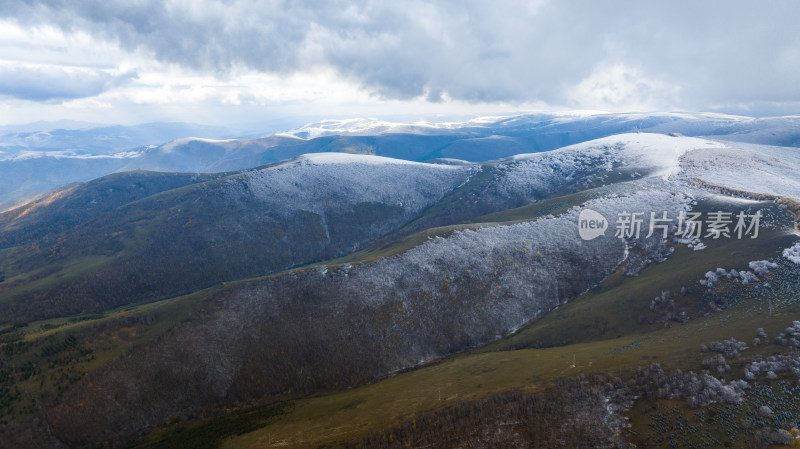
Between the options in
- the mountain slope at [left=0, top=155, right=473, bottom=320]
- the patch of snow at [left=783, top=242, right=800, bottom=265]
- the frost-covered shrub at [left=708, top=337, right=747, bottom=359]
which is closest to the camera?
the frost-covered shrub at [left=708, top=337, right=747, bottom=359]

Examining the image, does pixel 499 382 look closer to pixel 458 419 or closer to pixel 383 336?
pixel 458 419

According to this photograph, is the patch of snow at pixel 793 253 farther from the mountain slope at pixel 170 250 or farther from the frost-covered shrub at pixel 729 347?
the mountain slope at pixel 170 250

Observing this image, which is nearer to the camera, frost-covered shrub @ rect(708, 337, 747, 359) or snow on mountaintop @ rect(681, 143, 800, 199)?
frost-covered shrub @ rect(708, 337, 747, 359)

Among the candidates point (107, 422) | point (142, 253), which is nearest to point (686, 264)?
point (107, 422)

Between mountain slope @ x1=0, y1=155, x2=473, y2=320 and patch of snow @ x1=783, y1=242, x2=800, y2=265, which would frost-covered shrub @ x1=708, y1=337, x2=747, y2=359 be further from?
mountain slope @ x1=0, y1=155, x2=473, y2=320

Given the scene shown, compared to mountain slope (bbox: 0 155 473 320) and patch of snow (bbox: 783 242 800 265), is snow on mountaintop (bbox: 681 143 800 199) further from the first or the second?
mountain slope (bbox: 0 155 473 320)

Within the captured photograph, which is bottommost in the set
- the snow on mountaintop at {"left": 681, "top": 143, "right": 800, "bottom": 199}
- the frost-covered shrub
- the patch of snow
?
the frost-covered shrub

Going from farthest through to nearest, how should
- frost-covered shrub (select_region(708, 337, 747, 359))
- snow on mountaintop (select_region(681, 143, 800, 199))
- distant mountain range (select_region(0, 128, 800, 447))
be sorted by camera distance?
snow on mountaintop (select_region(681, 143, 800, 199)) < distant mountain range (select_region(0, 128, 800, 447)) < frost-covered shrub (select_region(708, 337, 747, 359))

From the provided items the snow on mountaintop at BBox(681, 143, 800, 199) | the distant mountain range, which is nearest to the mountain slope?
the distant mountain range

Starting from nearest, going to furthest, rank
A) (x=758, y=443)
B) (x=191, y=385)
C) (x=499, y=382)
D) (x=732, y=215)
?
1. (x=758, y=443)
2. (x=499, y=382)
3. (x=191, y=385)
4. (x=732, y=215)

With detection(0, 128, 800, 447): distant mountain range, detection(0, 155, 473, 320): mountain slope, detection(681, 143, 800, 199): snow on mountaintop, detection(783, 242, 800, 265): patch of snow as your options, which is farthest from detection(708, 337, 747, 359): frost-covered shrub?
detection(0, 155, 473, 320): mountain slope

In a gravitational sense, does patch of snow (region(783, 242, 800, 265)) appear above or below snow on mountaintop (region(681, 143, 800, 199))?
below
